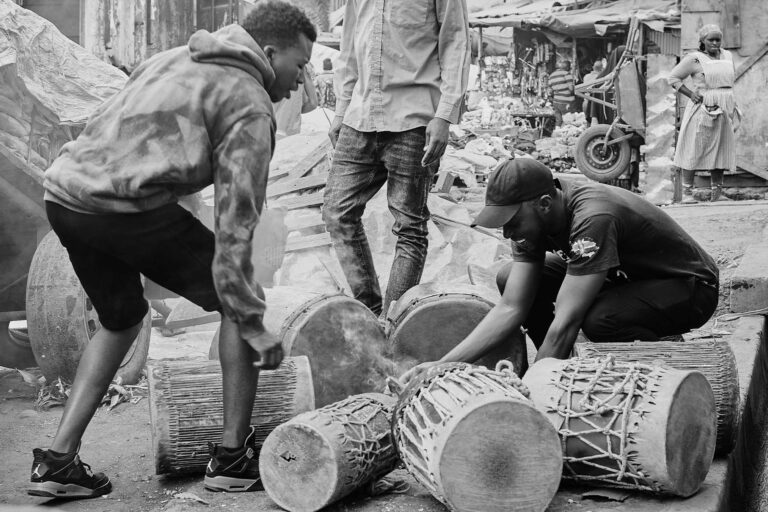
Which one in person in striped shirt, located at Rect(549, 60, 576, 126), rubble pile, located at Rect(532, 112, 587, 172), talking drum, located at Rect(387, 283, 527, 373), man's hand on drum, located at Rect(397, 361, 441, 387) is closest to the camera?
man's hand on drum, located at Rect(397, 361, 441, 387)

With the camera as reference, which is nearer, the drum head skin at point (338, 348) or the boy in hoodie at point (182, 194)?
the boy in hoodie at point (182, 194)

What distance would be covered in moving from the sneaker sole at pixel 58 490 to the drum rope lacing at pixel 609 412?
1697 millimetres

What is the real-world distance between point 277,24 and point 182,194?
67 centimetres

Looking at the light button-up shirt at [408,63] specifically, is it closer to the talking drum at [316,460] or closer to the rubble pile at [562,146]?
the talking drum at [316,460]

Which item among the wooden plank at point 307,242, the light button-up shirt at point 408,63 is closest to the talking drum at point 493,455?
the light button-up shirt at point 408,63

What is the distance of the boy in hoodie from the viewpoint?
10.5 feet

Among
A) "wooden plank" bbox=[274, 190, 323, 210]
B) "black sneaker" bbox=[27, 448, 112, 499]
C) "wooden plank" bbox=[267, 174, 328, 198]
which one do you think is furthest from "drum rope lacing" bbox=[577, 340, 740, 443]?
"wooden plank" bbox=[267, 174, 328, 198]

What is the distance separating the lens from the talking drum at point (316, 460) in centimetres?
309

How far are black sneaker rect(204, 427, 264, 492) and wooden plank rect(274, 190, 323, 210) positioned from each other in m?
5.92

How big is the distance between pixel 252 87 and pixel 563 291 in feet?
4.89

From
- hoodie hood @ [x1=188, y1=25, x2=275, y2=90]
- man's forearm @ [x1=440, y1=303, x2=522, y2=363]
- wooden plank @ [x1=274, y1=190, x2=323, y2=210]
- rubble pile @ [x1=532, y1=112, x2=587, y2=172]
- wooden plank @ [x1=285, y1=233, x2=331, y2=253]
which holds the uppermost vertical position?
hoodie hood @ [x1=188, y1=25, x2=275, y2=90]

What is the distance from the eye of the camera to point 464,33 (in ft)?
16.6

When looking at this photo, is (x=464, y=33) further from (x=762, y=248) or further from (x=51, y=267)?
(x=762, y=248)

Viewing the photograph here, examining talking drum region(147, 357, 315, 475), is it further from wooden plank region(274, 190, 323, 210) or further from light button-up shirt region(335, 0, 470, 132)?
wooden plank region(274, 190, 323, 210)
